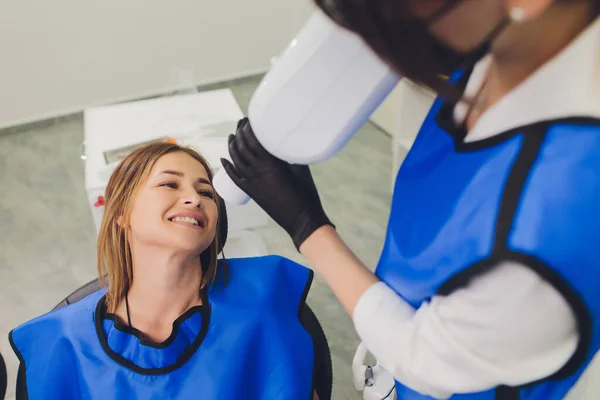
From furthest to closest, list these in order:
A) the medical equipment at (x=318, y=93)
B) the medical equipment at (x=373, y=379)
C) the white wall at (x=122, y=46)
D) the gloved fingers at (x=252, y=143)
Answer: the white wall at (x=122, y=46) < the medical equipment at (x=373, y=379) < the gloved fingers at (x=252, y=143) < the medical equipment at (x=318, y=93)

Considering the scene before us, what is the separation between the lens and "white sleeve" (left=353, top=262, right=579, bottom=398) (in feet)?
1.62

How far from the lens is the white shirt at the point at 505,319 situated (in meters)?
0.49

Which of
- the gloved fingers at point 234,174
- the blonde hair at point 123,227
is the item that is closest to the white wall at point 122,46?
the blonde hair at point 123,227

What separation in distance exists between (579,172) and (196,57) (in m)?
3.02

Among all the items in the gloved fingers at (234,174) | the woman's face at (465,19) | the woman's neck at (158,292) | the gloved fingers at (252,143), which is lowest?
the woman's neck at (158,292)

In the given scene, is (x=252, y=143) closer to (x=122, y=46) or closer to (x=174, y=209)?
(x=174, y=209)

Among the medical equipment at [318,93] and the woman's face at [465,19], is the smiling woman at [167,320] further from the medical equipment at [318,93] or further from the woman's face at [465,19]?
the woman's face at [465,19]

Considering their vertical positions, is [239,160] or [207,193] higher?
[239,160]

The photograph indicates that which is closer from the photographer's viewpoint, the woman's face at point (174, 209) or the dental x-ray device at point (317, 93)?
the dental x-ray device at point (317, 93)

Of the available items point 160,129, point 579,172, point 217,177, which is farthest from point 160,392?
point 160,129

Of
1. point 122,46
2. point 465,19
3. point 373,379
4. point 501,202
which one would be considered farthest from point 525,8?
point 122,46

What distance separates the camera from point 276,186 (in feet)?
2.53

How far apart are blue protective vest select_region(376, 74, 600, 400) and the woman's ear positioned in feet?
0.34

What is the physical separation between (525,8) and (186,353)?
928 millimetres
